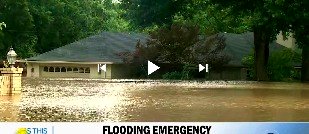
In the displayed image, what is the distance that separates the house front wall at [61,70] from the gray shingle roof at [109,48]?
3.02ft

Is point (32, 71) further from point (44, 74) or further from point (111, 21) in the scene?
point (111, 21)

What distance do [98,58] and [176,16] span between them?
2330cm

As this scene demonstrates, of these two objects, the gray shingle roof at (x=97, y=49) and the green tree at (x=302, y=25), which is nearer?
the green tree at (x=302, y=25)

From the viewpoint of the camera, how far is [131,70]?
56.8 m

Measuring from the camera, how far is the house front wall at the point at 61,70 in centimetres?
5941

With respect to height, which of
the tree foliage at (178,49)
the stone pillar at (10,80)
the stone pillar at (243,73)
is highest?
the tree foliage at (178,49)

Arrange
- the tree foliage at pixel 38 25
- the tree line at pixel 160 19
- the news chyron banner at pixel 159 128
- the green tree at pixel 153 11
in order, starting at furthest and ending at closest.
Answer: the green tree at pixel 153 11 → the tree foliage at pixel 38 25 → the tree line at pixel 160 19 → the news chyron banner at pixel 159 128

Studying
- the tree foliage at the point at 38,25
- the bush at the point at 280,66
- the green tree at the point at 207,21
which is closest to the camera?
the bush at the point at 280,66

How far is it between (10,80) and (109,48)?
128ft

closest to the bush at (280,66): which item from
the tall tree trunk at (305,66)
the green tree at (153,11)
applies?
the tall tree trunk at (305,66)

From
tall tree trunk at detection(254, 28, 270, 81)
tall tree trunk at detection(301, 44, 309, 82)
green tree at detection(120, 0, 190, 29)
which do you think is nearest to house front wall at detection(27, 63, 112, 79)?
tall tree trunk at detection(254, 28, 270, 81)

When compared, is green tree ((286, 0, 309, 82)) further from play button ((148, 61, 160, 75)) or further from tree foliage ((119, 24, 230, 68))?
play button ((148, 61, 160, 75))

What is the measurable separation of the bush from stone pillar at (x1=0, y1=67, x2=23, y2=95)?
32727 mm

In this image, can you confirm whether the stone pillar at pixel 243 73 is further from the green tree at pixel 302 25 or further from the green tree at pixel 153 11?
the green tree at pixel 153 11
